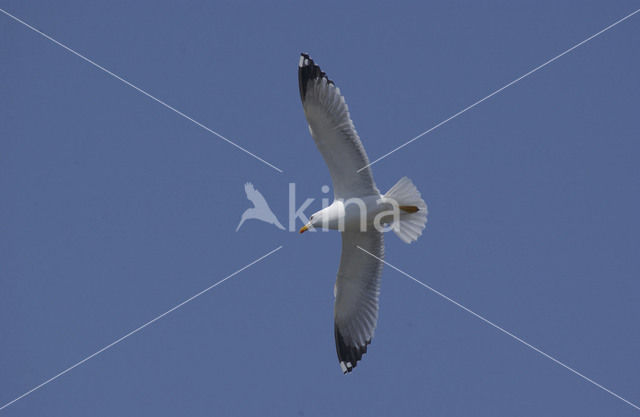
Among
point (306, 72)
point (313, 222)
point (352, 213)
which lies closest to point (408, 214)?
point (352, 213)

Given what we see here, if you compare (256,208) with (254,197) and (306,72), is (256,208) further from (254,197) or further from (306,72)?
(306,72)

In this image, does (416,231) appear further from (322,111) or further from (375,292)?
(322,111)

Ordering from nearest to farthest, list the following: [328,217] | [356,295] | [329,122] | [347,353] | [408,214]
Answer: [329,122]
[408,214]
[328,217]
[356,295]
[347,353]

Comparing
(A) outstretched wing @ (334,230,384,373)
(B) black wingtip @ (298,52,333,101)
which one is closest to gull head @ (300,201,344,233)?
(A) outstretched wing @ (334,230,384,373)

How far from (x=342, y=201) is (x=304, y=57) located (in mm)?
1564

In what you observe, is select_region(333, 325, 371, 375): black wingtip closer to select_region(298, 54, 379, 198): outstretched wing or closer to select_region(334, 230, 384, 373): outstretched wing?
select_region(334, 230, 384, 373): outstretched wing

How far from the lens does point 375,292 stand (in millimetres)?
9523

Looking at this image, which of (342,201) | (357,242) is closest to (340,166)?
(342,201)

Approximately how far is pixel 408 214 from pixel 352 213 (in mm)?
590

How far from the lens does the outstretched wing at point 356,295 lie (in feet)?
30.8

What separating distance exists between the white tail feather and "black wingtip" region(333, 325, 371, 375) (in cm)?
151

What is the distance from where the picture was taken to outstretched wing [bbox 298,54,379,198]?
8.61m

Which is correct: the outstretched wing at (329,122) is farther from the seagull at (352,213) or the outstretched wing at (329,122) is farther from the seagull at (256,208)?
the seagull at (256,208)

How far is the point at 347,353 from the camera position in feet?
31.8
